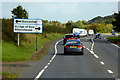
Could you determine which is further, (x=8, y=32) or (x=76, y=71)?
(x=8, y=32)

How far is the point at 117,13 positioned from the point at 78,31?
97.9 ft

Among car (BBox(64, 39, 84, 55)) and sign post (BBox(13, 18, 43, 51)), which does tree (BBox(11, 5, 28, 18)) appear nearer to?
sign post (BBox(13, 18, 43, 51))

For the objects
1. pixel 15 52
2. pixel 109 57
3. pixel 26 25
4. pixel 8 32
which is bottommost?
pixel 109 57

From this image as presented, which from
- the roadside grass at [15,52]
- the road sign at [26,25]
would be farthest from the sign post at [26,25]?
the roadside grass at [15,52]

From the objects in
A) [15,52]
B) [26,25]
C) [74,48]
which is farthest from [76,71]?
[26,25]

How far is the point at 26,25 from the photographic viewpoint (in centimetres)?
3147

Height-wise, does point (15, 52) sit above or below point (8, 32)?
below

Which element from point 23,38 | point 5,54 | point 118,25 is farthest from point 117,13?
point 5,54

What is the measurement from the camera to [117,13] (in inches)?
2077

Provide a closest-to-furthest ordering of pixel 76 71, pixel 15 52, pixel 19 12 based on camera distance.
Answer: pixel 76 71 < pixel 15 52 < pixel 19 12

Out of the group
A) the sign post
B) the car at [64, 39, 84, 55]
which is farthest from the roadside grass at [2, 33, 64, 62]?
the car at [64, 39, 84, 55]

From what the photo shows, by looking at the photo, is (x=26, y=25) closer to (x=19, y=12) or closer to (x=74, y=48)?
(x=74, y=48)

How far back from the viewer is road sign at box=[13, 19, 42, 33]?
31.1 meters

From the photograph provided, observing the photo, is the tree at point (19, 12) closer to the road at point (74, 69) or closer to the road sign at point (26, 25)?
the road sign at point (26, 25)
